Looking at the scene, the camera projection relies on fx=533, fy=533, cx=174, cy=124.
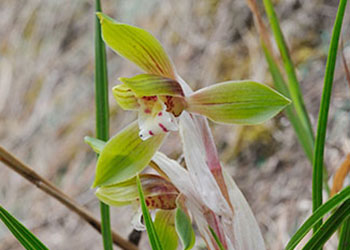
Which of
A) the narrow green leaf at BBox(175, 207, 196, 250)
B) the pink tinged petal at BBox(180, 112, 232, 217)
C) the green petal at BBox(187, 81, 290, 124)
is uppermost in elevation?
the green petal at BBox(187, 81, 290, 124)

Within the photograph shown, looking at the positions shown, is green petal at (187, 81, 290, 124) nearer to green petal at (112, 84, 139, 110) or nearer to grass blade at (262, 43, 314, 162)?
green petal at (112, 84, 139, 110)

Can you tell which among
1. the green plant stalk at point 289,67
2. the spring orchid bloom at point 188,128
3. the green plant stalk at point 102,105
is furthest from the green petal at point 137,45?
the green plant stalk at point 289,67

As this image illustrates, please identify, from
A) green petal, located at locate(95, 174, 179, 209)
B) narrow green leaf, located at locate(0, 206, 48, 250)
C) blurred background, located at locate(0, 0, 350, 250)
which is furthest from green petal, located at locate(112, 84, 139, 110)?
blurred background, located at locate(0, 0, 350, 250)

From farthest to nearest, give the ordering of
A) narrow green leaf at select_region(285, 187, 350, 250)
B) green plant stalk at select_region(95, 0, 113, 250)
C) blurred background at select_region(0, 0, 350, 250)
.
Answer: blurred background at select_region(0, 0, 350, 250)
green plant stalk at select_region(95, 0, 113, 250)
narrow green leaf at select_region(285, 187, 350, 250)

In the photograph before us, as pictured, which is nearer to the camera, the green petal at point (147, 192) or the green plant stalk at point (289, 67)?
the green petal at point (147, 192)

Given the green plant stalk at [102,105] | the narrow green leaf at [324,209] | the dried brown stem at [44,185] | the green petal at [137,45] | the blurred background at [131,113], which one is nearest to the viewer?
the narrow green leaf at [324,209]

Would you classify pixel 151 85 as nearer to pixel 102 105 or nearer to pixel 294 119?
pixel 102 105

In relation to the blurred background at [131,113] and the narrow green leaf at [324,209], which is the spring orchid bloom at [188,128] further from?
the blurred background at [131,113]
